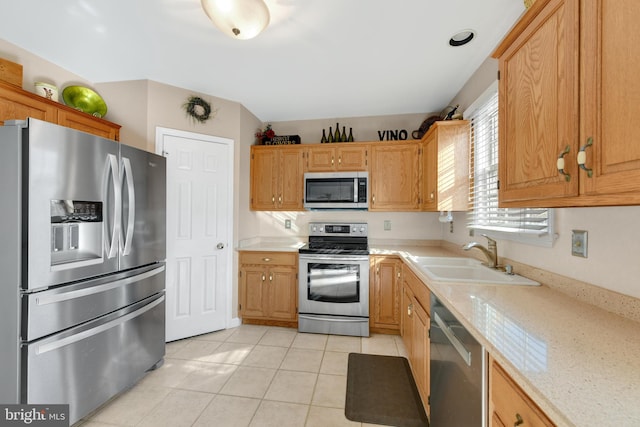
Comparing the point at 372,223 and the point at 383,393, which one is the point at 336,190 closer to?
the point at 372,223

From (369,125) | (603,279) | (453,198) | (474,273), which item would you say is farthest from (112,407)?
(369,125)

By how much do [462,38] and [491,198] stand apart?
121cm

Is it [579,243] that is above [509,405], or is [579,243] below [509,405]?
above

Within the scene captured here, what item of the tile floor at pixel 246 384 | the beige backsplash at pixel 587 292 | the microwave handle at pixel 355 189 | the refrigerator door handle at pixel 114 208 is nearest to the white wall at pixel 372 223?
the microwave handle at pixel 355 189

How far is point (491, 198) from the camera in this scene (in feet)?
6.54

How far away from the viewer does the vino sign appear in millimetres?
3199

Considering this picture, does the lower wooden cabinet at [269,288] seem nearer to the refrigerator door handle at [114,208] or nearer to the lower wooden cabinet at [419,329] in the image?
the lower wooden cabinet at [419,329]

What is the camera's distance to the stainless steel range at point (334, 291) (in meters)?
2.77

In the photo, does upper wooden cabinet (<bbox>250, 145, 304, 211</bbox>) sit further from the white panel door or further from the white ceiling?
the white ceiling

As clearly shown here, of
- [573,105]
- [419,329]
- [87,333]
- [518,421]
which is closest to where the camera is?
[518,421]

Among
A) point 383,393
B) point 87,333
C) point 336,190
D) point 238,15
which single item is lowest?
point 383,393

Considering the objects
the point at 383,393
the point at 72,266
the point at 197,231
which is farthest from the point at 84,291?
the point at 383,393

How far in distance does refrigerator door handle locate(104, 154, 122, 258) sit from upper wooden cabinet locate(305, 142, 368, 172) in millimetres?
1937

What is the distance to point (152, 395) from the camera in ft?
6.06
